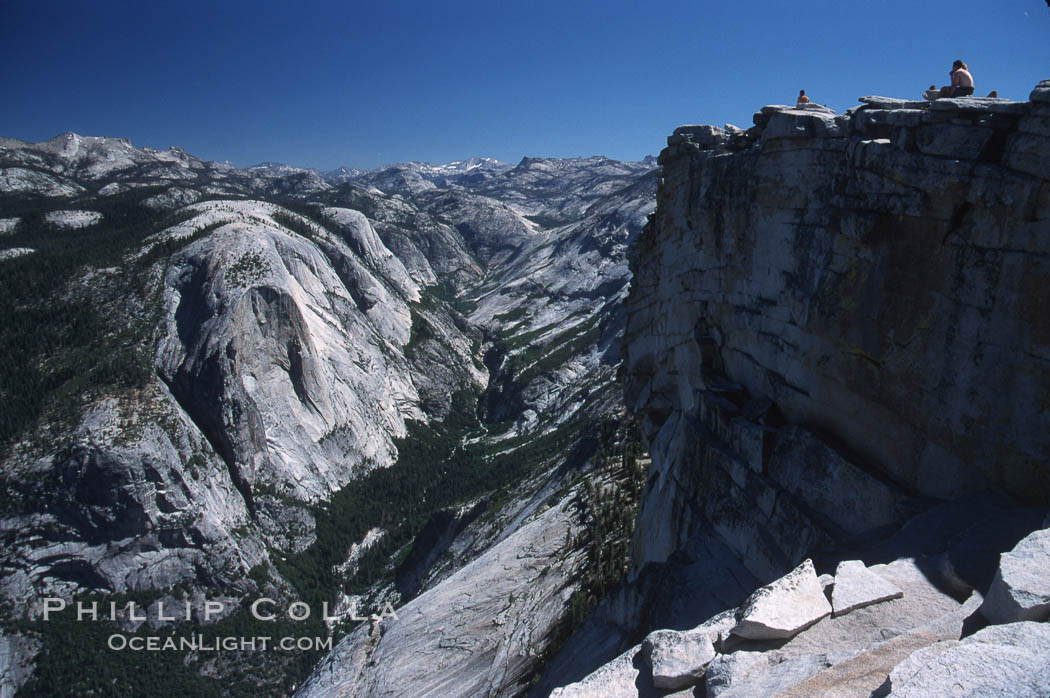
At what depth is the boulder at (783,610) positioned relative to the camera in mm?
8031

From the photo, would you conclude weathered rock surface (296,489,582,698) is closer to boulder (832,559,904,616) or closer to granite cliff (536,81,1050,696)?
granite cliff (536,81,1050,696)

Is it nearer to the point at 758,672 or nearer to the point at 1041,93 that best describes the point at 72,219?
the point at 758,672

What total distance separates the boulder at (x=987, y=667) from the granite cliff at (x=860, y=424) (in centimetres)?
2

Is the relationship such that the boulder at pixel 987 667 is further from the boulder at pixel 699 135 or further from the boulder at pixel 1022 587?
the boulder at pixel 699 135

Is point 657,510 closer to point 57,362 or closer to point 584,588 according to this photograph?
point 584,588

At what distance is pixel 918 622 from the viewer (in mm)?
7781

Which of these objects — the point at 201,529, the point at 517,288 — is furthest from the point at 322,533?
the point at 517,288

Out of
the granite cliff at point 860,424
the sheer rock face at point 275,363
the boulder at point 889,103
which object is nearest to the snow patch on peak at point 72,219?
the sheer rock face at point 275,363

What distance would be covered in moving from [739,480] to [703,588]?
2965 mm

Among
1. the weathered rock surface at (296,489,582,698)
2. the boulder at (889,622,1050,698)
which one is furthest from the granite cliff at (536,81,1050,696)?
the weathered rock surface at (296,489,582,698)

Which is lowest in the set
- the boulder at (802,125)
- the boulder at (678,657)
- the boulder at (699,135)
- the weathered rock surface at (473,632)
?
the weathered rock surface at (473,632)

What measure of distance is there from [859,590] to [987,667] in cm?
328

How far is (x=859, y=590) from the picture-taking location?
8422 mm

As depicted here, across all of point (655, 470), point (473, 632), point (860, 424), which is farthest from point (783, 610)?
point (473, 632)
